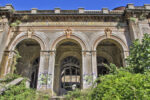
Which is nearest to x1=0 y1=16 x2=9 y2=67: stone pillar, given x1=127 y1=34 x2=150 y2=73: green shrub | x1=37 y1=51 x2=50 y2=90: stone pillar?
x1=37 y1=51 x2=50 y2=90: stone pillar

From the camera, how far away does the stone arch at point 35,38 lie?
412 inches

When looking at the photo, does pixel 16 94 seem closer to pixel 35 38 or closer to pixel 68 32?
pixel 35 38

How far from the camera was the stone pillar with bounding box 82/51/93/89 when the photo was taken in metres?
9.23

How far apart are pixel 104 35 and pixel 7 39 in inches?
319

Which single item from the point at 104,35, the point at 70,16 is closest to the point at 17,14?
the point at 70,16

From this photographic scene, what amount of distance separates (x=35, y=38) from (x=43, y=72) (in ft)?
9.98

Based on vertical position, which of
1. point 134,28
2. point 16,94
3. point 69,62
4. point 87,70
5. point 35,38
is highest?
point 134,28

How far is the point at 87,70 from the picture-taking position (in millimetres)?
9648

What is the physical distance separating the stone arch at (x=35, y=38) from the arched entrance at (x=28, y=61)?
1.00 meters

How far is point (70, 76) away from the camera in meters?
12.3

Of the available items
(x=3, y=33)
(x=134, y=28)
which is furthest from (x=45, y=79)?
(x=134, y=28)

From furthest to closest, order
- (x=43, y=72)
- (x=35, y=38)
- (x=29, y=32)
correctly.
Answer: (x=29, y=32) → (x=35, y=38) → (x=43, y=72)

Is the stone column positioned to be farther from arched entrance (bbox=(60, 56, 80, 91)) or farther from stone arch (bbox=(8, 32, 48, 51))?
arched entrance (bbox=(60, 56, 80, 91))

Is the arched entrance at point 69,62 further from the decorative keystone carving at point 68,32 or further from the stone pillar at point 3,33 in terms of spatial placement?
the stone pillar at point 3,33
